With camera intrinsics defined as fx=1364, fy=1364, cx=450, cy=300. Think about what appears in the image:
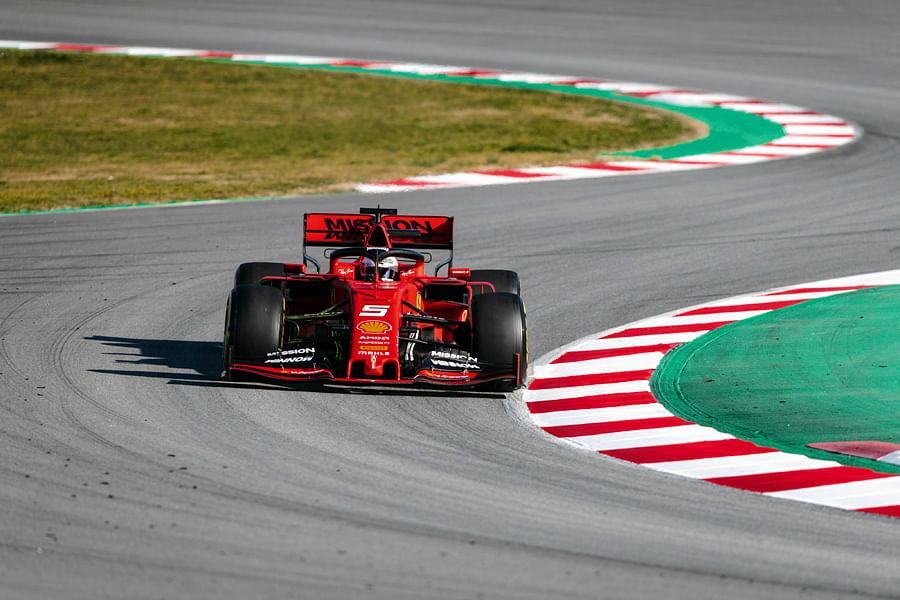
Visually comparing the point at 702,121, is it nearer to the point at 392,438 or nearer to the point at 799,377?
the point at 799,377

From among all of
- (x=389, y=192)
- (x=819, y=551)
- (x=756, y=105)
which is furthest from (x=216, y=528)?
(x=756, y=105)

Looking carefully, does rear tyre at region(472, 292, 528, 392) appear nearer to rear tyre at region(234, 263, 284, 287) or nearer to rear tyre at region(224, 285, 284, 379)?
rear tyre at region(224, 285, 284, 379)

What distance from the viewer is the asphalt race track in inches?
252

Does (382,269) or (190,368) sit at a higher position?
(382,269)

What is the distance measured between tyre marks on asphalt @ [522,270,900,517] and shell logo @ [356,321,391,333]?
Result: 1156mm

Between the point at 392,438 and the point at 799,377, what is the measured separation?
355 centimetres

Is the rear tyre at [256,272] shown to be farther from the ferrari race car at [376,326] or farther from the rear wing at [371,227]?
the rear wing at [371,227]

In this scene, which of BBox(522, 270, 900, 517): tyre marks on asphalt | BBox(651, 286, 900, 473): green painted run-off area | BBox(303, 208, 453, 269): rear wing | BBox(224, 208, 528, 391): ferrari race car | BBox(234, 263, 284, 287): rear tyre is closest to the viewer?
BBox(522, 270, 900, 517): tyre marks on asphalt

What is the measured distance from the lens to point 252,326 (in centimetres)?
974

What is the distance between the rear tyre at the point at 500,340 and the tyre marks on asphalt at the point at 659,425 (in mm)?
264

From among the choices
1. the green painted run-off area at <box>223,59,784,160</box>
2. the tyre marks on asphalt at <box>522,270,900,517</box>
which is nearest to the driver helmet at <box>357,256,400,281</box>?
the tyre marks on asphalt at <box>522,270,900,517</box>

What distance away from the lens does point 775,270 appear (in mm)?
14523

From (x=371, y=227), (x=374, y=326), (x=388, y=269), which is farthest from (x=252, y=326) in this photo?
(x=371, y=227)

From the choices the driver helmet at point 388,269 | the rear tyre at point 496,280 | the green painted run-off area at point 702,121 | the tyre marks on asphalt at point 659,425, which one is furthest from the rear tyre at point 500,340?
the green painted run-off area at point 702,121
